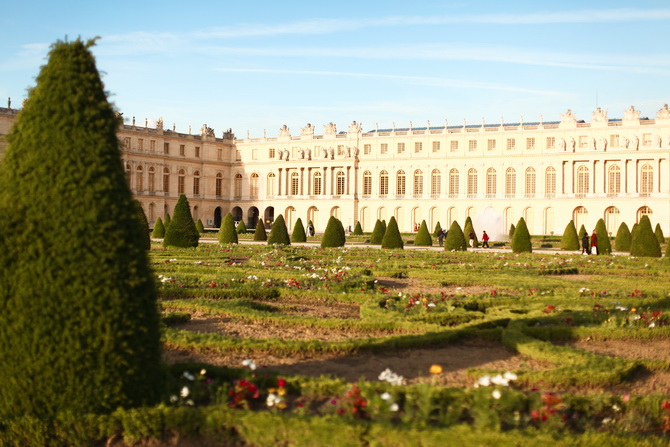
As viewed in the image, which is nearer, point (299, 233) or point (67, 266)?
point (67, 266)

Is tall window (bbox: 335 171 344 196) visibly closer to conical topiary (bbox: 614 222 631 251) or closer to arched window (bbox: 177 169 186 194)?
arched window (bbox: 177 169 186 194)

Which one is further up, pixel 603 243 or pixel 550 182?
pixel 550 182

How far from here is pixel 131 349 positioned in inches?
185

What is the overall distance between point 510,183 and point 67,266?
182ft

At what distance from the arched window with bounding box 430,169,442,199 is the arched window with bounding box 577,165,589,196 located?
444 inches

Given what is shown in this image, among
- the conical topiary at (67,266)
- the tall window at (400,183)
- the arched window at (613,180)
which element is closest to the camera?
the conical topiary at (67,266)

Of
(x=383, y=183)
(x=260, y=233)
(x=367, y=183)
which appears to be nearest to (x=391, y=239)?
(x=260, y=233)

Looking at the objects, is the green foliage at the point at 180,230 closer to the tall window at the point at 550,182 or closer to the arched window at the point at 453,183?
the arched window at the point at 453,183

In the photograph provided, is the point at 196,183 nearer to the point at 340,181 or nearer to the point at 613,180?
the point at 340,181

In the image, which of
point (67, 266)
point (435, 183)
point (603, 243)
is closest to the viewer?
point (67, 266)

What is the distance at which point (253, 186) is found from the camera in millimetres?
66875

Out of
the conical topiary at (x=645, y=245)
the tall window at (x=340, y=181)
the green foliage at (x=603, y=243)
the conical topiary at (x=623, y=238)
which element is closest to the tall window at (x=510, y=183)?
the tall window at (x=340, y=181)

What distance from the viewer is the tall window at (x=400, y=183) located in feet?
201

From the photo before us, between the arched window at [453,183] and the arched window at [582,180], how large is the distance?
9.82m
